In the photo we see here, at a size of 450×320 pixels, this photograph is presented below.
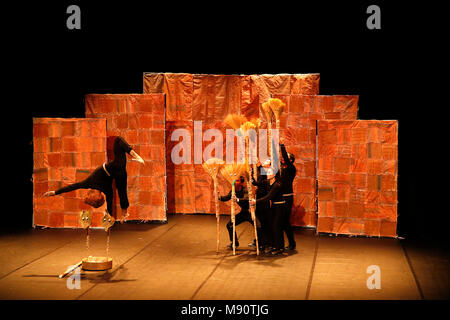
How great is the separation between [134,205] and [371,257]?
4.26m

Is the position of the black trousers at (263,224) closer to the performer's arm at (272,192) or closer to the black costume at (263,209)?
the black costume at (263,209)

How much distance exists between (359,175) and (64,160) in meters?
4.83

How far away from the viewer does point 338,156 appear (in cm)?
973

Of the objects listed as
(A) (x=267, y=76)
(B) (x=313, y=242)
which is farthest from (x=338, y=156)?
(A) (x=267, y=76)

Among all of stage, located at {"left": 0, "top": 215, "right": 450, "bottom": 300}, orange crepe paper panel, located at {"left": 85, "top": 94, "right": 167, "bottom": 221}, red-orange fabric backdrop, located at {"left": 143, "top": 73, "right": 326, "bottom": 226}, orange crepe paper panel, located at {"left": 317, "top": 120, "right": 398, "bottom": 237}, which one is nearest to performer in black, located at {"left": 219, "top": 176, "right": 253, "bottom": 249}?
stage, located at {"left": 0, "top": 215, "right": 450, "bottom": 300}

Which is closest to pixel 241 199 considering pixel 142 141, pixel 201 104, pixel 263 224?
pixel 263 224

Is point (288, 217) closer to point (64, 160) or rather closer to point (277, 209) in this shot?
point (277, 209)

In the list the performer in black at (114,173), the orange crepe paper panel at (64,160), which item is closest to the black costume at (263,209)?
the performer in black at (114,173)

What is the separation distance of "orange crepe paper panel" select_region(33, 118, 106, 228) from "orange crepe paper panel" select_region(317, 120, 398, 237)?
366 centimetres

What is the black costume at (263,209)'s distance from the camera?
8789mm

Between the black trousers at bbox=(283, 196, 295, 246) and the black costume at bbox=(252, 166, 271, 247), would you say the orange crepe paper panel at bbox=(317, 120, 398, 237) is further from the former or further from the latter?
the black costume at bbox=(252, 166, 271, 247)

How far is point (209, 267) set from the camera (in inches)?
315
